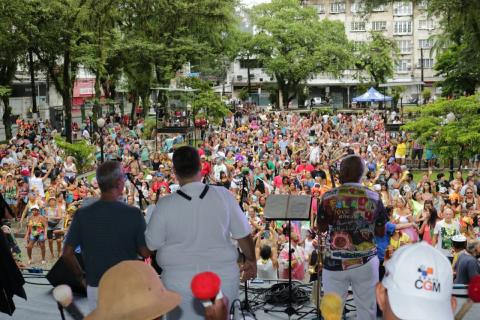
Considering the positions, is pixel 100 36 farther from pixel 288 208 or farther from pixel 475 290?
pixel 475 290

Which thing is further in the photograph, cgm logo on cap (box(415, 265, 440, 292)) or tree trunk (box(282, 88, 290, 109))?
tree trunk (box(282, 88, 290, 109))

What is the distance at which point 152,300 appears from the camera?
7.00 ft

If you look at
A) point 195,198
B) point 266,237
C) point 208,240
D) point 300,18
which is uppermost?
point 300,18

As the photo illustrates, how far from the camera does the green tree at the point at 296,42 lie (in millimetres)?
51656

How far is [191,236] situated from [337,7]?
65.3 m

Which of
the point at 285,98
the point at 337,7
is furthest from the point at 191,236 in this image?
the point at 337,7

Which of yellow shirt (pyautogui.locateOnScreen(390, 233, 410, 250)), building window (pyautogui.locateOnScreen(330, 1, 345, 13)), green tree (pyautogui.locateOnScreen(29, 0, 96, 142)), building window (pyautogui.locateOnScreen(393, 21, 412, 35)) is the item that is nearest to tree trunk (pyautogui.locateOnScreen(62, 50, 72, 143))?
green tree (pyautogui.locateOnScreen(29, 0, 96, 142))

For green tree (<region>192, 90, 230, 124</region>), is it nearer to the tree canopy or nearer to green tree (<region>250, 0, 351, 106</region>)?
the tree canopy

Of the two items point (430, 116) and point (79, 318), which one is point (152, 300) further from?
point (430, 116)

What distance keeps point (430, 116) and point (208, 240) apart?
16.5m

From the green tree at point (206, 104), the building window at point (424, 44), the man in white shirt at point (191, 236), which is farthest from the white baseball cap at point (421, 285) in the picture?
the building window at point (424, 44)

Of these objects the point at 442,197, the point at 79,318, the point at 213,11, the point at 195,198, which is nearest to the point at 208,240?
the point at 195,198

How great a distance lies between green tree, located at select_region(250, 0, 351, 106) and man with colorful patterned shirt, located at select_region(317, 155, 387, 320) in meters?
47.9

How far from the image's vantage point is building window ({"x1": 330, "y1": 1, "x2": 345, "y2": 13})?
6531 cm
